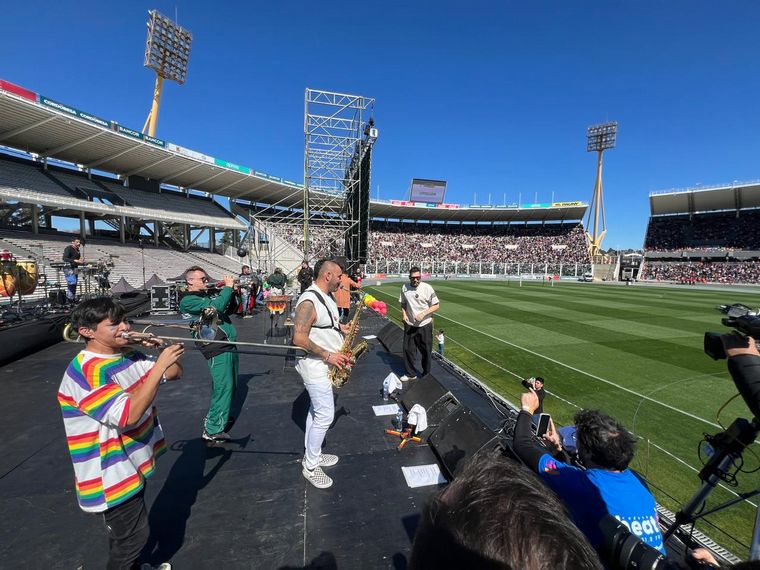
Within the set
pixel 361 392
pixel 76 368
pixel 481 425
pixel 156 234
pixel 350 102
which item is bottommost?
pixel 361 392

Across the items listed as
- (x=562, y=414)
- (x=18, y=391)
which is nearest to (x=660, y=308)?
(x=562, y=414)

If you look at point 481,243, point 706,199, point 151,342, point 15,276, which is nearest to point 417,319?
point 151,342

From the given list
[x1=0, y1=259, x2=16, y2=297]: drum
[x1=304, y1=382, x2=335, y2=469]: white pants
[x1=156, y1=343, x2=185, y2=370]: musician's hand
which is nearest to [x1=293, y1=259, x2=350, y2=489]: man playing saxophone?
[x1=304, y1=382, x2=335, y2=469]: white pants

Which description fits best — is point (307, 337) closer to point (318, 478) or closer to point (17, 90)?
point (318, 478)

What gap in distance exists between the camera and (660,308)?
20219mm

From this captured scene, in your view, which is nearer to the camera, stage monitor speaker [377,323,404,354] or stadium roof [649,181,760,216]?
stage monitor speaker [377,323,404,354]

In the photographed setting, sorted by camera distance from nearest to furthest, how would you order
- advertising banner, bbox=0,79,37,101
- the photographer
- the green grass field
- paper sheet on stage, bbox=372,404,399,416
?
the photographer < the green grass field < paper sheet on stage, bbox=372,404,399,416 < advertising banner, bbox=0,79,37,101

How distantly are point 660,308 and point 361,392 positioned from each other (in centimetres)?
2254

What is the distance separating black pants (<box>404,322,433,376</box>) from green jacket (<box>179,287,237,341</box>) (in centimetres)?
324

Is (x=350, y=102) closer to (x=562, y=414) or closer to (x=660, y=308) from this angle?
(x=562, y=414)

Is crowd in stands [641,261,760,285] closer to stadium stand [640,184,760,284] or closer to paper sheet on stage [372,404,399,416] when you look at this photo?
stadium stand [640,184,760,284]

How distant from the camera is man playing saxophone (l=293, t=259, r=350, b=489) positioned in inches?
131

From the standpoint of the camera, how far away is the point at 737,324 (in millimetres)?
2055

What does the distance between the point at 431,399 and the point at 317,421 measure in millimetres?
1788
